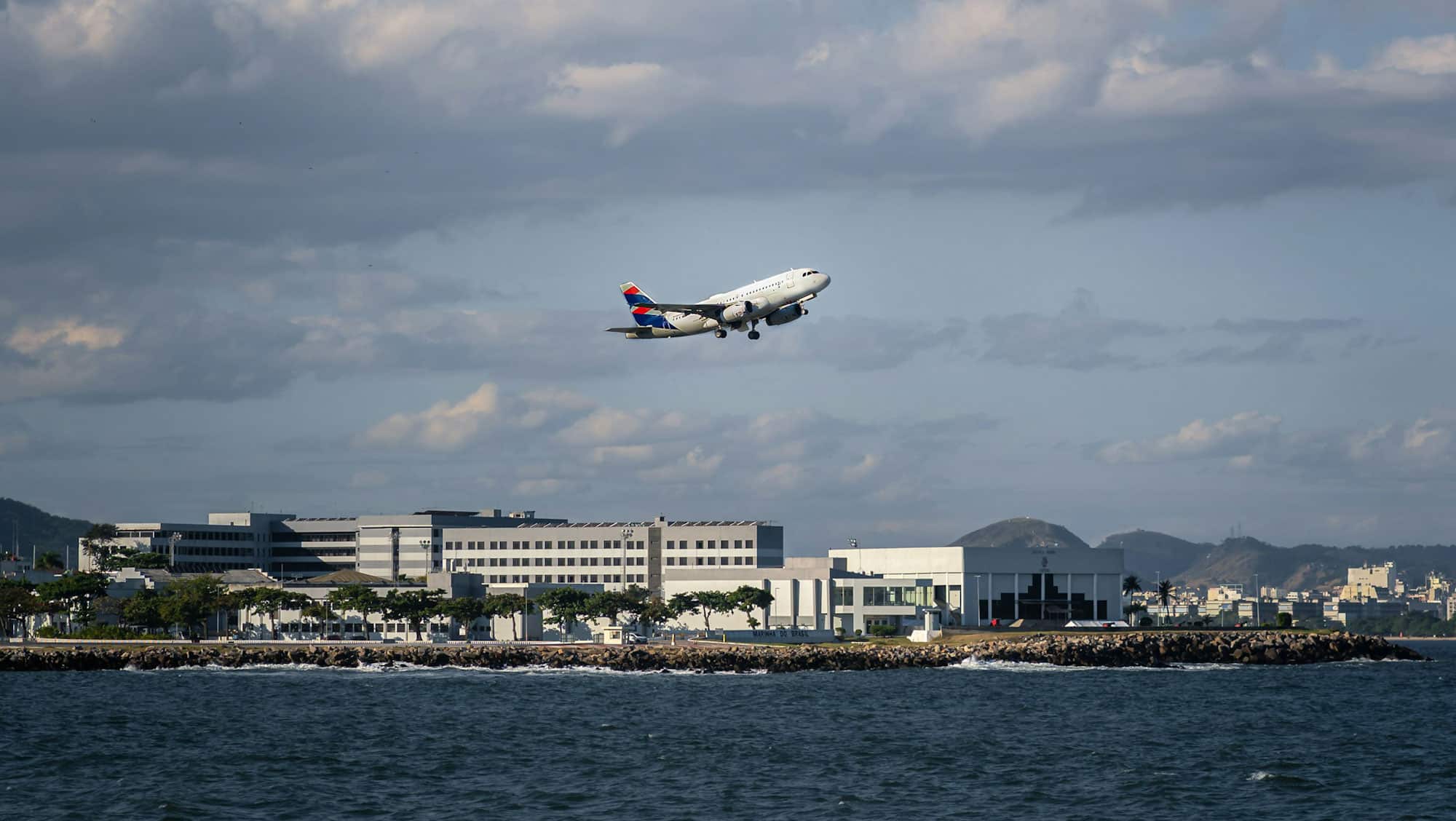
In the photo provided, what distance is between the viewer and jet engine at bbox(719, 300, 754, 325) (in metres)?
115

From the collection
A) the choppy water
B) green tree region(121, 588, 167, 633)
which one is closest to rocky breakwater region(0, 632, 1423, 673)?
the choppy water

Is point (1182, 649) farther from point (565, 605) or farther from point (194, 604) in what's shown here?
point (194, 604)

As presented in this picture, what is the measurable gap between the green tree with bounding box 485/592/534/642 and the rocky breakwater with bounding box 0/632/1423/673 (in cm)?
1202

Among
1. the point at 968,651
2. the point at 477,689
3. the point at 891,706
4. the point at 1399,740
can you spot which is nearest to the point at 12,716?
the point at 477,689

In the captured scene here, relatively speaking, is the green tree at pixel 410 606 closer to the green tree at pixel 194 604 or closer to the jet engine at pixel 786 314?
the green tree at pixel 194 604

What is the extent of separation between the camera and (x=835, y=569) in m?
198

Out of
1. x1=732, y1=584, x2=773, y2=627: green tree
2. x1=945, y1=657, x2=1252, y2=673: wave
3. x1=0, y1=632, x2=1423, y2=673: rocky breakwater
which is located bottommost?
x1=945, y1=657, x2=1252, y2=673: wave

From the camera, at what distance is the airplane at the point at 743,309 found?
4508 inches

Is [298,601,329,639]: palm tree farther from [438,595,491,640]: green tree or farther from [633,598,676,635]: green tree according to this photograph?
[633,598,676,635]: green tree

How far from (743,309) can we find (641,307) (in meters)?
12.5

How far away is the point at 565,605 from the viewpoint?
18288cm

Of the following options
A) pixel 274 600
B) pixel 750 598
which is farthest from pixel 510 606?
pixel 274 600

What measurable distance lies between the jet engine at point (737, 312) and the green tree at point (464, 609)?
7770 cm

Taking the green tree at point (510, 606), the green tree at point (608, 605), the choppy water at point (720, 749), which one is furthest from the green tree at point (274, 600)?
the choppy water at point (720, 749)
